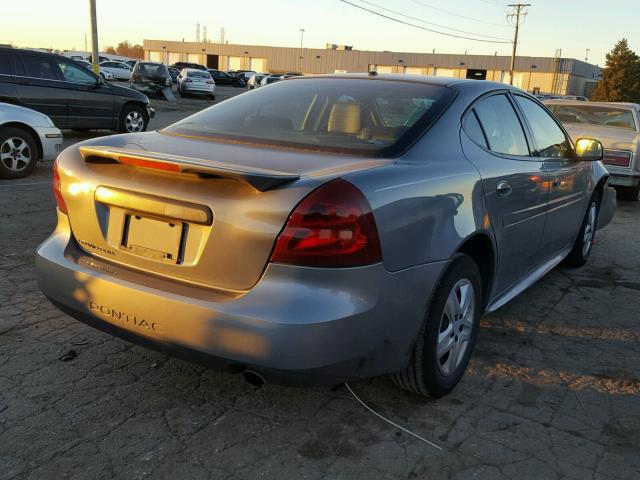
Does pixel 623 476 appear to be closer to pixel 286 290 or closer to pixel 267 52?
pixel 286 290

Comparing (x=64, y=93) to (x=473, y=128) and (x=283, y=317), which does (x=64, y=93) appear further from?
(x=283, y=317)

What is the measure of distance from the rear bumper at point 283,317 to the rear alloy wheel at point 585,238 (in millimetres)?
3238

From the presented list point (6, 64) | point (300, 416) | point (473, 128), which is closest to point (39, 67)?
point (6, 64)

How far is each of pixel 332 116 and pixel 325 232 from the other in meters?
1.19

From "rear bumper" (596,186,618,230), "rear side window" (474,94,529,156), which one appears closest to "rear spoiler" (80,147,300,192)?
"rear side window" (474,94,529,156)

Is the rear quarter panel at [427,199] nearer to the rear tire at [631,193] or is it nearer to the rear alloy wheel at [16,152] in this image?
the rear alloy wheel at [16,152]

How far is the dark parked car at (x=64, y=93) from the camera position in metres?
10.8

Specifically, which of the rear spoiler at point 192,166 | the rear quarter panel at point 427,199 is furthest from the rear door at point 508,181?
the rear spoiler at point 192,166

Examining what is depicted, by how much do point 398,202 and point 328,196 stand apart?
1.16 ft

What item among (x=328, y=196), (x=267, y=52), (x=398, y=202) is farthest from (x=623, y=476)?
(x=267, y=52)

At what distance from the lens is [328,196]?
227 centimetres

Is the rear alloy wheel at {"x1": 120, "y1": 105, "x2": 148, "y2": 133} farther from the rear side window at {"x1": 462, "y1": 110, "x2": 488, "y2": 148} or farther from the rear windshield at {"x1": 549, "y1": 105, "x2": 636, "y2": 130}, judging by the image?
the rear side window at {"x1": 462, "y1": 110, "x2": 488, "y2": 148}

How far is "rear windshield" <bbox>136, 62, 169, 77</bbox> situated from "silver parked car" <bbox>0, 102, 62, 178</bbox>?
21.8 metres

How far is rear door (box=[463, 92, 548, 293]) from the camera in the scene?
10.7 feet
